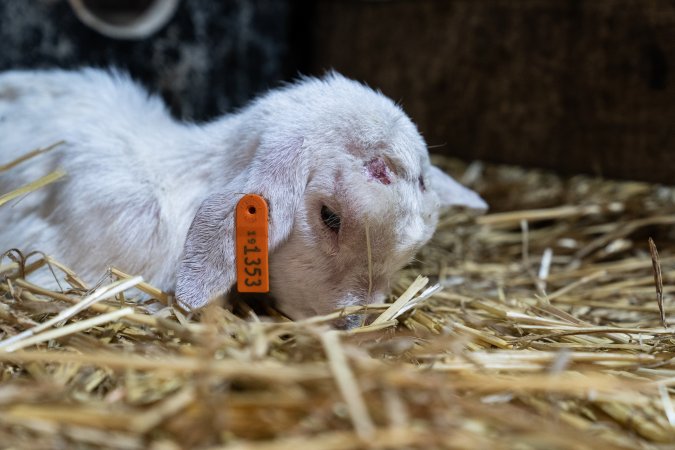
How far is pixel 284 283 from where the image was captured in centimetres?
277

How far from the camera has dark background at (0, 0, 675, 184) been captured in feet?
13.3

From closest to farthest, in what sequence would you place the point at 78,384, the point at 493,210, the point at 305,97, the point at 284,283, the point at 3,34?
the point at 78,384
the point at 284,283
the point at 305,97
the point at 3,34
the point at 493,210

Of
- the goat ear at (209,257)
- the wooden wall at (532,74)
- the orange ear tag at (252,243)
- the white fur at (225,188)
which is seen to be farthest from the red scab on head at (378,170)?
the wooden wall at (532,74)

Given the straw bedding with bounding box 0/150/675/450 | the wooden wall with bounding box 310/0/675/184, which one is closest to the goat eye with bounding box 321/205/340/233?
the straw bedding with bounding box 0/150/675/450

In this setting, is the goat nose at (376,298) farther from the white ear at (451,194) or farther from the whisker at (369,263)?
the white ear at (451,194)

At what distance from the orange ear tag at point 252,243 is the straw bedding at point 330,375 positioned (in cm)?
16

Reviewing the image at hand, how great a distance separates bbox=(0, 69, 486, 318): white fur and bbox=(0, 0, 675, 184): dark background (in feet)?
3.19

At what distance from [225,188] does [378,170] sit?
2.03 ft

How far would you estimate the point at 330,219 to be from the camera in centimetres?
266

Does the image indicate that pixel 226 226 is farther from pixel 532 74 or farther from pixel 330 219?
pixel 532 74

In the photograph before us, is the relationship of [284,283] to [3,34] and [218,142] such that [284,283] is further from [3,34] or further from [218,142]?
[3,34]

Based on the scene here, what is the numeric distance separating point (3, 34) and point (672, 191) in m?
4.61

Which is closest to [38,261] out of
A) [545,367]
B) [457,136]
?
[545,367]

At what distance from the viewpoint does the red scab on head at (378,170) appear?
264 cm
